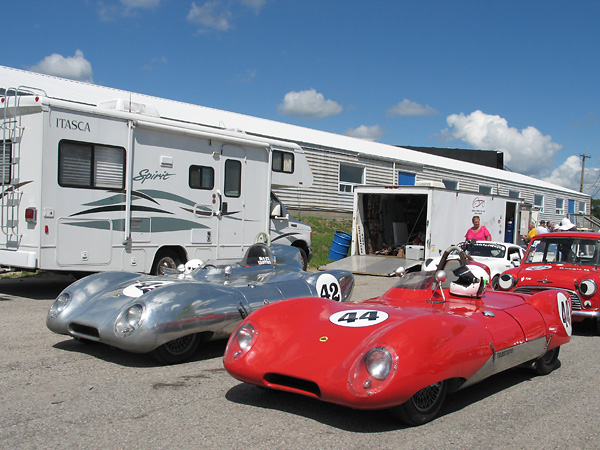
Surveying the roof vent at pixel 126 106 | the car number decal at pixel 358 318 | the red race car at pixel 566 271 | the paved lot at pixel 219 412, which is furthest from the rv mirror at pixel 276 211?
the car number decal at pixel 358 318

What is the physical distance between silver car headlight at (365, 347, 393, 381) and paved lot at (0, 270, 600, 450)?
0.47m

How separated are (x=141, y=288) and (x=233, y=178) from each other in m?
6.53

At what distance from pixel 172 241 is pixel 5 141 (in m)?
3.42

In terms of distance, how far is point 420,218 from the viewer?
70.3ft

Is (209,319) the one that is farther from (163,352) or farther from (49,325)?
(49,325)

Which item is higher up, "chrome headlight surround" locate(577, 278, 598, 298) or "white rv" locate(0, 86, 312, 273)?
"white rv" locate(0, 86, 312, 273)

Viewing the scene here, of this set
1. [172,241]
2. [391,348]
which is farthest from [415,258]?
[391,348]

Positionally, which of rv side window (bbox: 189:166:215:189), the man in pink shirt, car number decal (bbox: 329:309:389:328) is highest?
rv side window (bbox: 189:166:215:189)

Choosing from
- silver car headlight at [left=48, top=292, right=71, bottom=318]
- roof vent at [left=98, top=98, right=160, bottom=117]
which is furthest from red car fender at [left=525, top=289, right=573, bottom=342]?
roof vent at [left=98, top=98, right=160, bottom=117]

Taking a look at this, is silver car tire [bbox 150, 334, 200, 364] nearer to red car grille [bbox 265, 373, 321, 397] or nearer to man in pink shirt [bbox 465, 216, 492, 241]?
red car grille [bbox 265, 373, 321, 397]

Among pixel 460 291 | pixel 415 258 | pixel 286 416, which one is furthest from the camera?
pixel 415 258

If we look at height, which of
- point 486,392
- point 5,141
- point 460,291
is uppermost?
point 5,141

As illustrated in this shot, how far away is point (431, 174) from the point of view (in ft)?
107

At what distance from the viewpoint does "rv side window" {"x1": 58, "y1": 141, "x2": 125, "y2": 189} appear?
33.4 ft
